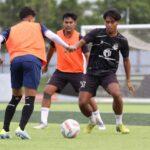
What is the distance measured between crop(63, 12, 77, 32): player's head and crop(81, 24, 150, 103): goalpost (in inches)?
575

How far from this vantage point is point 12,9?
55.0 meters

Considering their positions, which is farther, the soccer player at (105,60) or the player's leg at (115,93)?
the soccer player at (105,60)

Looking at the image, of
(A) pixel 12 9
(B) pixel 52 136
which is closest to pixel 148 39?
(B) pixel 52 136

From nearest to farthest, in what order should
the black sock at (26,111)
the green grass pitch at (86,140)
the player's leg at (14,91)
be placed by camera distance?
the green grass pitch at (86,140) → the black sock at (26,111) → the player's leg at (14,91)

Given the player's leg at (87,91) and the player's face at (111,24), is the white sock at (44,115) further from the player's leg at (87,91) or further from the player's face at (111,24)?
the player's face at (111,24)

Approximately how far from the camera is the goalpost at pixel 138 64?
29.0m

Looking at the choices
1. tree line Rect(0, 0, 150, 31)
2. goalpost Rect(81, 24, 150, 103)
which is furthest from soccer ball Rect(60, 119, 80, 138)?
tree line Rect(0, 0, 150, 31)

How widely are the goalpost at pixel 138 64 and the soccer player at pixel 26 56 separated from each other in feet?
55.6

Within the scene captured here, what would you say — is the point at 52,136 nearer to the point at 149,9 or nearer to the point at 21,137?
the point at 21,137

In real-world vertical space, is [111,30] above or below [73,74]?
above

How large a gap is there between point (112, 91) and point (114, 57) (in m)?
0.63

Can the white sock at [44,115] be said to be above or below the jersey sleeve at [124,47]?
below

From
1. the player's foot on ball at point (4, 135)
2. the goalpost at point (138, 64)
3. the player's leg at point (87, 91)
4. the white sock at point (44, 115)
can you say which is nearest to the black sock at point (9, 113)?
the player's foot on ball at point (4, 135)

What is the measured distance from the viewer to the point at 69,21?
14.2 meters
